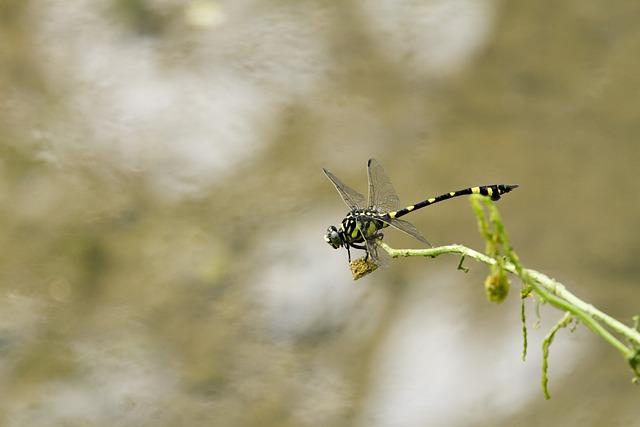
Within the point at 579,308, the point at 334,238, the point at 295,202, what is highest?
the point at 295,202

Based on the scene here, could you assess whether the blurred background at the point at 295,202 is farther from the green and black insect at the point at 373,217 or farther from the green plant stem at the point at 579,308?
the green plant stem at the point at 579,308

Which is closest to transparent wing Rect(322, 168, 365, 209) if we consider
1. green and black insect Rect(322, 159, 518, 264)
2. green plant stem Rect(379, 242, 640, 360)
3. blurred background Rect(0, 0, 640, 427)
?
green and black insect Rect(322, 159, 518, 264)

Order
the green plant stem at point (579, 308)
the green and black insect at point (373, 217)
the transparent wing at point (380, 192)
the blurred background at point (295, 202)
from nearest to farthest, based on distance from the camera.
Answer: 1. the green plant stem at point (579, 308)
2. the green and black insect at point (373, 217)
3. the transparent wing at point (380, 192)
4. the blurred background at point (295, 202)

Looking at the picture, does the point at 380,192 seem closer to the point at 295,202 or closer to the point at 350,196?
the point at 350,196

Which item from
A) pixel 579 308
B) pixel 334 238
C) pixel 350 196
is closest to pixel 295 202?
pixel 350 196

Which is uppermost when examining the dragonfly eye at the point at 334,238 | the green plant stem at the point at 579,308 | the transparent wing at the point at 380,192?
the transparent wing at the point at 380,192

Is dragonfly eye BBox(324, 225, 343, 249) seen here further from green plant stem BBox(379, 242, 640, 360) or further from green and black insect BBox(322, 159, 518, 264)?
green plant stem BBox(379, 242, 640, 360)

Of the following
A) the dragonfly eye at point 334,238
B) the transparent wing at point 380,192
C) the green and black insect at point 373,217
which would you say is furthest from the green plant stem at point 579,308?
the transparent wing at point 380,192

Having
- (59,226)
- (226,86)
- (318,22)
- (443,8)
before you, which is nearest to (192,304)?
(59,226)
